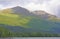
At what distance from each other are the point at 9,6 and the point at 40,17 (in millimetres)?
1143

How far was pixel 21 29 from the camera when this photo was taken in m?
6.30

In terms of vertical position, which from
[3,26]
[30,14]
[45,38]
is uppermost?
[30,14]

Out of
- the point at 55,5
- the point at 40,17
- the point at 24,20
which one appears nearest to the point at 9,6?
the point at 24,20

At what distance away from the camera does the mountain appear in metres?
6.32

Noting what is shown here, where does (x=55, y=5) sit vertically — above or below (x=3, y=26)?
above

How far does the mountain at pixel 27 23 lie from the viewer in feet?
20.7

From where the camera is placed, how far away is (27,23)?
640 cm

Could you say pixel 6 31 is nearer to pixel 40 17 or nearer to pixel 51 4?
pixel 40 17

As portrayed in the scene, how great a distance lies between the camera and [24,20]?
21.1 feet

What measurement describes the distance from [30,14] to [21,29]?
2.01 feet

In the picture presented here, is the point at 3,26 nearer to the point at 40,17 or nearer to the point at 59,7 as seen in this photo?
the point at 40,17

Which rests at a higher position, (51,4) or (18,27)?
(51,4)

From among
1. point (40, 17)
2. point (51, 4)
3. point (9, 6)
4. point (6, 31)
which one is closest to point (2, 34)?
point (6, 31)

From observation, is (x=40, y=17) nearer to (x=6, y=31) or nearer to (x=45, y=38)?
(x=45, y=38)
